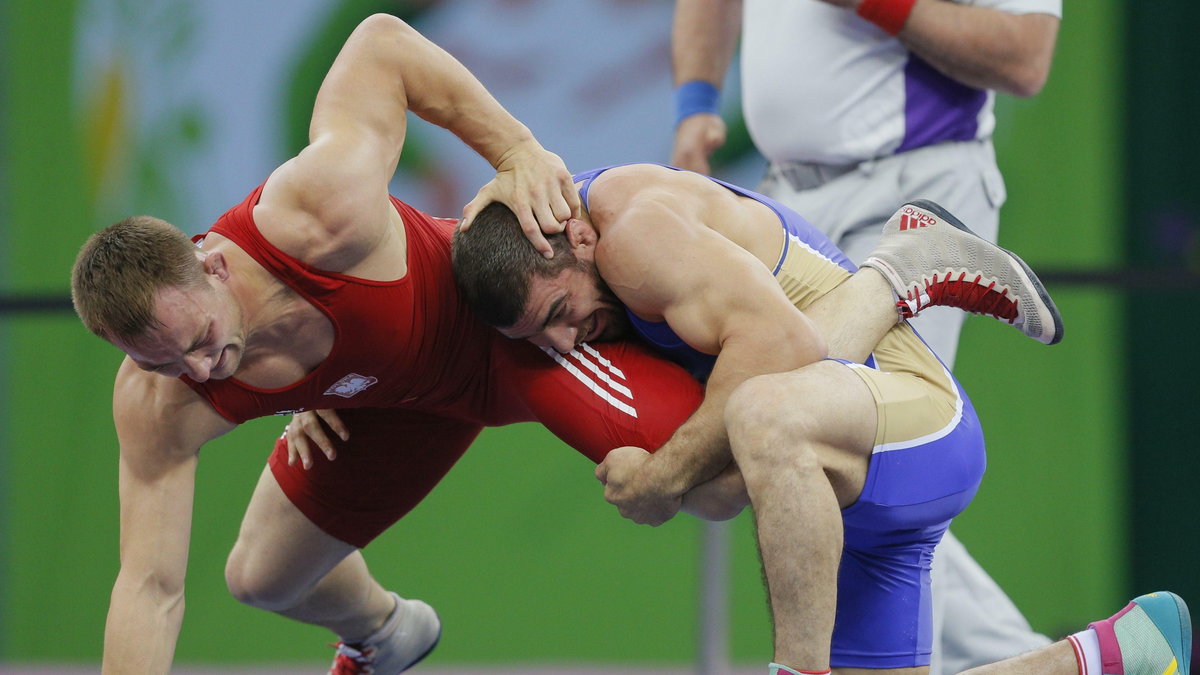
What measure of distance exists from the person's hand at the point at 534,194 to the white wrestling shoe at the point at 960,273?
508 mm

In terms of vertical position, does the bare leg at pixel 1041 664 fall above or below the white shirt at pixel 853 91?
below

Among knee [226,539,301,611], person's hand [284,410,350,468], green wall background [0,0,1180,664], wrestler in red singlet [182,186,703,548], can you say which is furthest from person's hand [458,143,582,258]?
green wall background [0,0,1180,664]

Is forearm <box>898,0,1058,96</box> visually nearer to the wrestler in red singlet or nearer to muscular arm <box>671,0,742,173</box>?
muscular arm <box>671,0,742,173</box>

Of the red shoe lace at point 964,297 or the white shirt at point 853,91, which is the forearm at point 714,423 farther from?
the white shirt at point 853,91

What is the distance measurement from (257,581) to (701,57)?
1470 mm

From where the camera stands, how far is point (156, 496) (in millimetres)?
2064

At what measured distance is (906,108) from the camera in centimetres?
254

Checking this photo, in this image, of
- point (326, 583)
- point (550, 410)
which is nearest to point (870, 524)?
point (550, 410)

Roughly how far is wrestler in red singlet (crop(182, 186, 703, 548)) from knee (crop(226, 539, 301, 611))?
0.39 meters

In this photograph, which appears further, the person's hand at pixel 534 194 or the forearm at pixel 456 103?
the forearm at pixel 456 103

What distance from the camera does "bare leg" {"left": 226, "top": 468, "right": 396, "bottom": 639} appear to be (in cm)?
245

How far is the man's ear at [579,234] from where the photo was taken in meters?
2.04

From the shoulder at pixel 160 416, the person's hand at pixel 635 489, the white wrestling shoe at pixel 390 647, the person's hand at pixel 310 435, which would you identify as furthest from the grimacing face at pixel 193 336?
the white wrestling shoe at pixel 390 647

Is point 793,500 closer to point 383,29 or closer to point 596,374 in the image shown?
point 596,374
